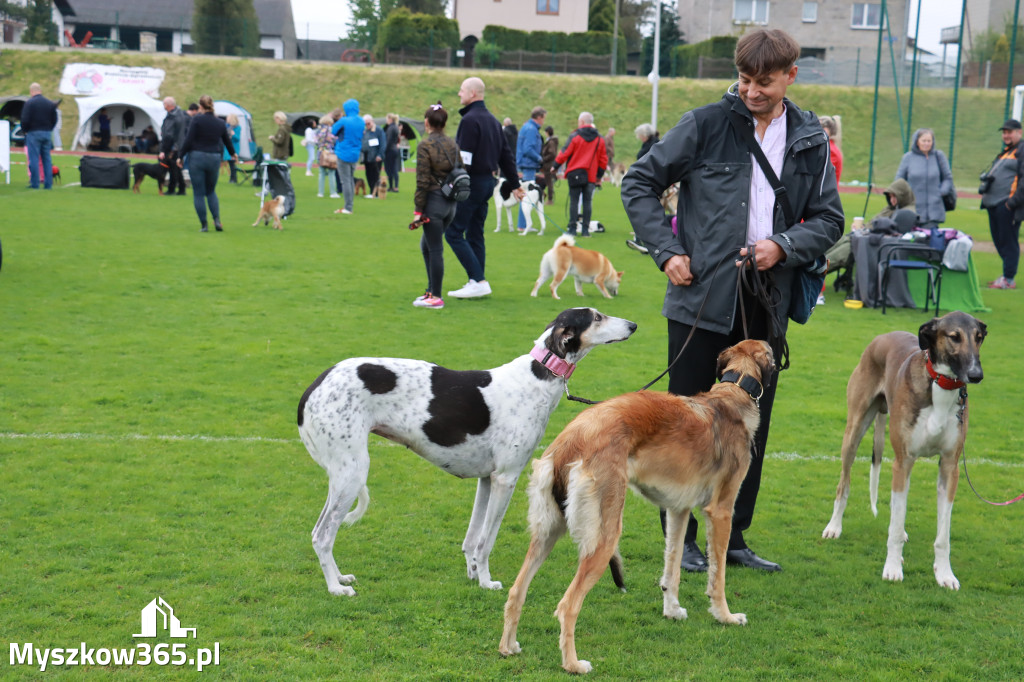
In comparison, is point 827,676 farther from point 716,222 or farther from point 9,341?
point 9,341

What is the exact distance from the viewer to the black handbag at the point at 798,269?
3.85m

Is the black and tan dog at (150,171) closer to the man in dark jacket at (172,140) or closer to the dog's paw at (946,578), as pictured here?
the man in dark jacket at (172,140)

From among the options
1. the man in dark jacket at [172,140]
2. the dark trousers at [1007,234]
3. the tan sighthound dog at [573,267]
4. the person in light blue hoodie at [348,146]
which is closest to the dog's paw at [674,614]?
the tan sighthound dog at [573,267]

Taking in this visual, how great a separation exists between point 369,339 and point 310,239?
739 cm

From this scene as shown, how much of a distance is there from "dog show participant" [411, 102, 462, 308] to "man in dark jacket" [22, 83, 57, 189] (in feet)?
43.7

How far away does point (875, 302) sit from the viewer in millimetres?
11438

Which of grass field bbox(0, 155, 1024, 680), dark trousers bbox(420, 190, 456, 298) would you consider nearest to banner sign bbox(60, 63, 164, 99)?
grass field bbox(0, 155, 1024, 680)

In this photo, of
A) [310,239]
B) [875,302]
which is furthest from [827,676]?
[310,239]

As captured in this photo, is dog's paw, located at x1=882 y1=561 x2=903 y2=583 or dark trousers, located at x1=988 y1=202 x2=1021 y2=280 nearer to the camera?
dog's paw, located at x1=882 y1=561 x2=903 y2=583

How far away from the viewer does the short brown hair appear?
3.62 meters

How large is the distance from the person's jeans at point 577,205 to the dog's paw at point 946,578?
42.1ft

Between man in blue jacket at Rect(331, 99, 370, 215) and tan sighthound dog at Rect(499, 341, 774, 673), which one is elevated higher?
man in blue jacket at Rect(331, 99, 370, 215)

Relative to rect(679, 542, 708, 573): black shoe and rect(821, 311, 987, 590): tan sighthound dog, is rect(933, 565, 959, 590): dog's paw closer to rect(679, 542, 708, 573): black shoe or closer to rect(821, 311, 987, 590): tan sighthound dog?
rect(821, 311, 987, 590): tan sighthound dog

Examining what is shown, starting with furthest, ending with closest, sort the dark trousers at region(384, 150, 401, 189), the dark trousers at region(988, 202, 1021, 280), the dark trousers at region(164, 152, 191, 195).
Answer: the dark trousers at region(384, 150, 401, 189)
the dark trousers at region(164, 152, 191, 195)
the dark trousers at region(988, 202, 1021, 280)
